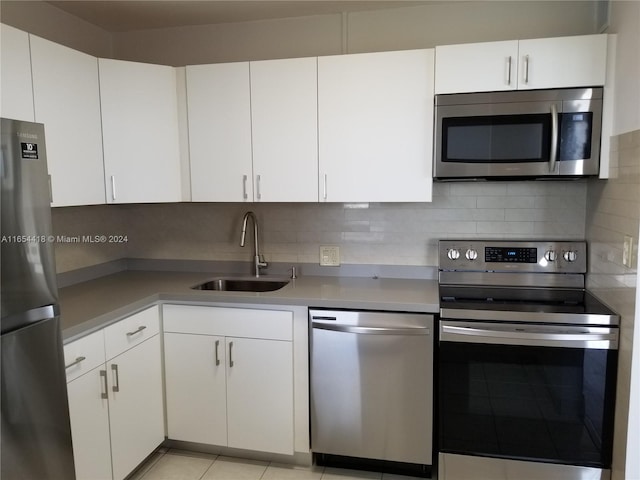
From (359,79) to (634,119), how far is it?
1180 mm

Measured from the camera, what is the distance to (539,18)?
244cm

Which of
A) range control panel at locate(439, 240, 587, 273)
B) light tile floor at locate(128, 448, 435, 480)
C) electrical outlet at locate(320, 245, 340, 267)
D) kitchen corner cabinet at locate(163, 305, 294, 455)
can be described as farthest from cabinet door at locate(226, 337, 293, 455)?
range control panel at locate(439, 240, 587, 273)

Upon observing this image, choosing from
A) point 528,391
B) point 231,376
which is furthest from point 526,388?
point 231,376

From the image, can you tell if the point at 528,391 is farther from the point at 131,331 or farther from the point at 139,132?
the point at 139,132

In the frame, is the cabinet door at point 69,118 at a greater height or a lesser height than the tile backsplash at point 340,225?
greater

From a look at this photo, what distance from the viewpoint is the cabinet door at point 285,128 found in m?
2.42

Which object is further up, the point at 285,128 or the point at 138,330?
the point at 285,128

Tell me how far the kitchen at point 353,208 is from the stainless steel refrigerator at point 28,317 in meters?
1.14

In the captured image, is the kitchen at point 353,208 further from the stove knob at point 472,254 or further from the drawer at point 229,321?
the drawer at point 229,321

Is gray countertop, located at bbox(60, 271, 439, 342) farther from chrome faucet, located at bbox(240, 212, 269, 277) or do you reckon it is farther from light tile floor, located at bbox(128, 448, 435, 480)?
light tile floor, located at bbox(128, 448, 435, 480)

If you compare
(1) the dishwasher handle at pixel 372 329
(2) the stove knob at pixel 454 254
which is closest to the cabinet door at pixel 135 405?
(1) the dishwasher handle at pixel 372 329

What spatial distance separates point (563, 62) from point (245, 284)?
1989 millimetres

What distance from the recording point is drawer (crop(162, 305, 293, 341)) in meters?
2.32

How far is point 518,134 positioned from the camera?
7.23 ft
